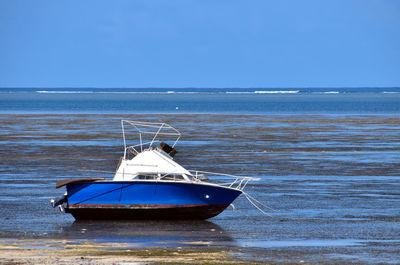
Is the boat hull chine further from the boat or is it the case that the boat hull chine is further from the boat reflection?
the boat reflection

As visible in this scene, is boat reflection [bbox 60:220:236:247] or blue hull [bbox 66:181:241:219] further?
blue hull [bbox 66:181:241:219]

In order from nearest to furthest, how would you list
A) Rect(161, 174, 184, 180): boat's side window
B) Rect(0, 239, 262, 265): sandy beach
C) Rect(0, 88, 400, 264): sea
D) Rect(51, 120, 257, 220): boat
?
Rect(0, 239, 262, 265): sandy beach < Rect(0, 88, 400, 264): sea < Rect(51, 120, 257, 220): boat < Rect(161, 174, 184, 180): boat's side window

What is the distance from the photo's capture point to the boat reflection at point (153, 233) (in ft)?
63.9

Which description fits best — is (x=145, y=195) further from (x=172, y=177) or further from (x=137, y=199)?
(x=172, y=177)

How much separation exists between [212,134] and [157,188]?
40337mm

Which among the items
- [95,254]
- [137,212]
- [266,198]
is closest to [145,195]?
[137,212]

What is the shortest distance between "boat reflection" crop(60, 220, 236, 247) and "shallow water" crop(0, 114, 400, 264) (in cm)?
2

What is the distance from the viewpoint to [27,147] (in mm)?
48375

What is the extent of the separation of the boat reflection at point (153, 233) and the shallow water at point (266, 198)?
0.02 meters

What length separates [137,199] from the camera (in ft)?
73.5

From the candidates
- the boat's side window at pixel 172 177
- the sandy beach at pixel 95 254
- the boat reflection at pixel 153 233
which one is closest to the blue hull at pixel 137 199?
the boat reflection at pixel 153 233

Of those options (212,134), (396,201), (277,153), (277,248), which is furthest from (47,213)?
(212,134)

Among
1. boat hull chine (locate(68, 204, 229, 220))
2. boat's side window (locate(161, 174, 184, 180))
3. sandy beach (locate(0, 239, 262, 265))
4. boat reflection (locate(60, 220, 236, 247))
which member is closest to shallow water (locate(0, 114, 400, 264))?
boat reflection (locate(60, 220, 236, 247))

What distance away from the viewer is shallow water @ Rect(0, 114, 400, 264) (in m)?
19.3
